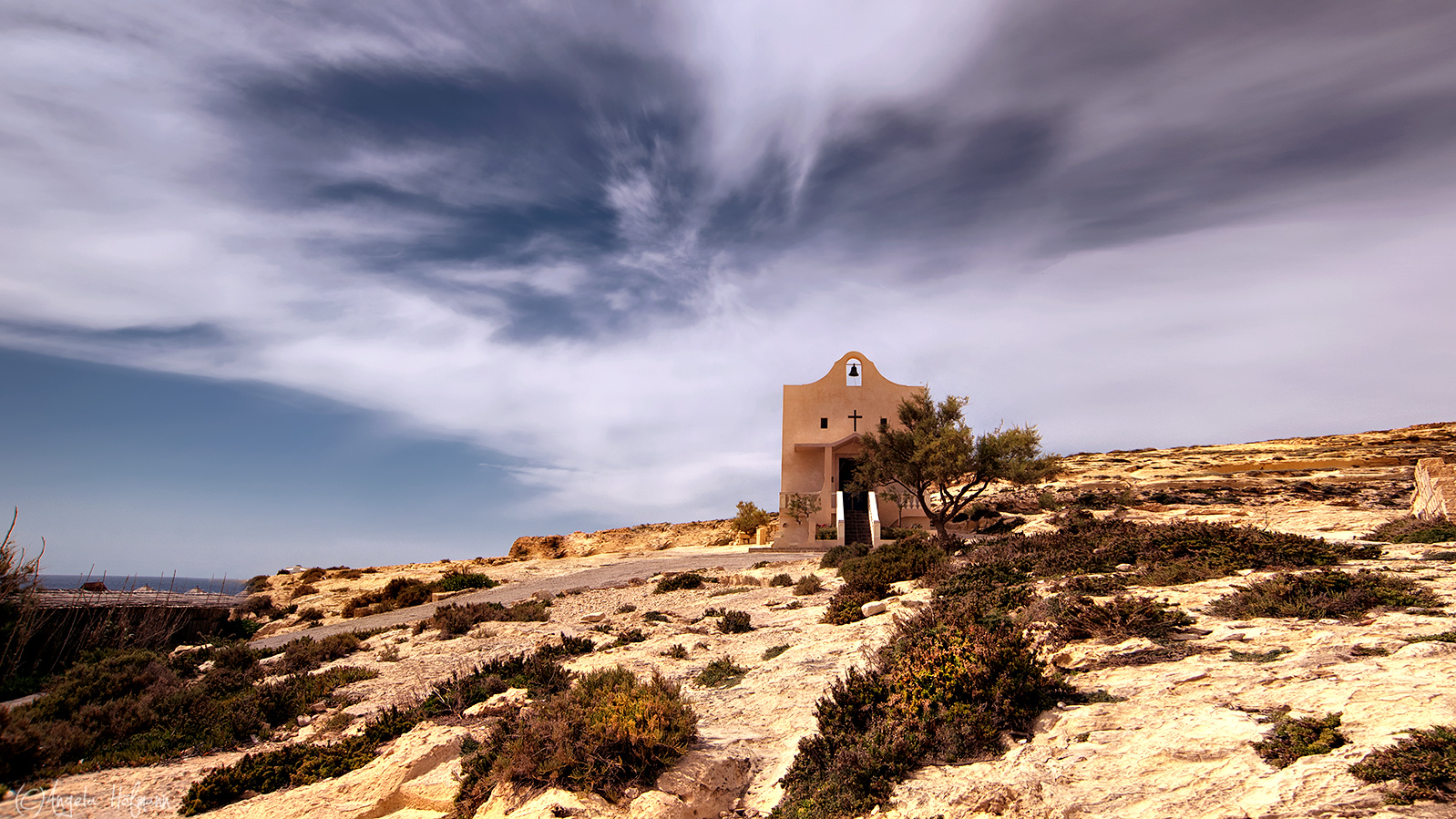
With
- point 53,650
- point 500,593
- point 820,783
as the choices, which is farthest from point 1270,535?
point 53,650

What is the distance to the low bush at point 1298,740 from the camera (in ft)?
14.1

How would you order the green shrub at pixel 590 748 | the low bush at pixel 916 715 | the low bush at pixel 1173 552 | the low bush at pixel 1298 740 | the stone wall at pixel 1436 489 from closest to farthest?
1. the low bush at pixel 1298 740
2. the low bush at pixel 916 715
3. the green shrub at pixel 590 748
4. the low bush at pixel 1173 552
5. the stone wall at pixel 1436 489

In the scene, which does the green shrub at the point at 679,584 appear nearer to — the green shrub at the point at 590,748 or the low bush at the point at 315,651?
the low bush at the point at 315,651

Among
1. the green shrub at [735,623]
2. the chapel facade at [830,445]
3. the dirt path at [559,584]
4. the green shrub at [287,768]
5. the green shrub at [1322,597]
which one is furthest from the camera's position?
the chapel facade at [830,445]

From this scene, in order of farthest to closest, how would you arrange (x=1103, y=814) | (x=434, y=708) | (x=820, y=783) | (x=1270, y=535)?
(x=1270, y=535) → (x=434, y=708) → (x=820, y=783) → (x=1103, y=814)

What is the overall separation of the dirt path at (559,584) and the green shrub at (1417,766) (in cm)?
1906

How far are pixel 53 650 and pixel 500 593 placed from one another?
35.4 ft

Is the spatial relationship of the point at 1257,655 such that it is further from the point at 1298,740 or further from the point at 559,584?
the point at 559,584

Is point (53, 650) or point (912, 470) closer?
point (53, 650)

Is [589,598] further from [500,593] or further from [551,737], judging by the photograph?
[551,737]

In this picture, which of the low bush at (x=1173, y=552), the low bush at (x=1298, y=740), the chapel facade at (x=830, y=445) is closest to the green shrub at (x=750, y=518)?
the chapel facade at (x=830, y=445)

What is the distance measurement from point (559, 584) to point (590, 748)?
1893 centimetres

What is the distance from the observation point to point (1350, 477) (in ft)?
78.4

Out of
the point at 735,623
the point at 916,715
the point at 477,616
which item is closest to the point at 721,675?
the point at 735,623
